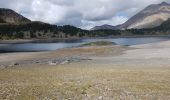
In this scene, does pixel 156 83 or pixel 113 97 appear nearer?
pixel 113 97

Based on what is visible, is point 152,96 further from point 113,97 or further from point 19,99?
point 19,99

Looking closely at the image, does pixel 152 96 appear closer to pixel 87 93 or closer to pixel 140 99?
pixel 140 99

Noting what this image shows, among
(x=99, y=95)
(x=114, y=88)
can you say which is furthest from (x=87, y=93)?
(x=114, y=88)

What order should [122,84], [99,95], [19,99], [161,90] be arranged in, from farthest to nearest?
[122,84], [161,90], [99,95], [19,99]

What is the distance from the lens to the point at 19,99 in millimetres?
18266

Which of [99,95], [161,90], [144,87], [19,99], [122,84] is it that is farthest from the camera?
[122,84]

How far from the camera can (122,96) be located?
1919cm

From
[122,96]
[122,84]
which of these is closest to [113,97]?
[122,96]

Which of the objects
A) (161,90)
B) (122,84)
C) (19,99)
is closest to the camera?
(19,99)

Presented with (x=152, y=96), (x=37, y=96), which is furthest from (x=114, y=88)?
(x=37, y=96)

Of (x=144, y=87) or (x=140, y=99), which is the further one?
(x=144, y=87)

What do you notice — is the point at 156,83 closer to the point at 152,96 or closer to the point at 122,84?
the point at 122,84

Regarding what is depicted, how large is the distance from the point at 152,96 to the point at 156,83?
5302 mm

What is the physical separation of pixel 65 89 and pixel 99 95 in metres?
3.20
